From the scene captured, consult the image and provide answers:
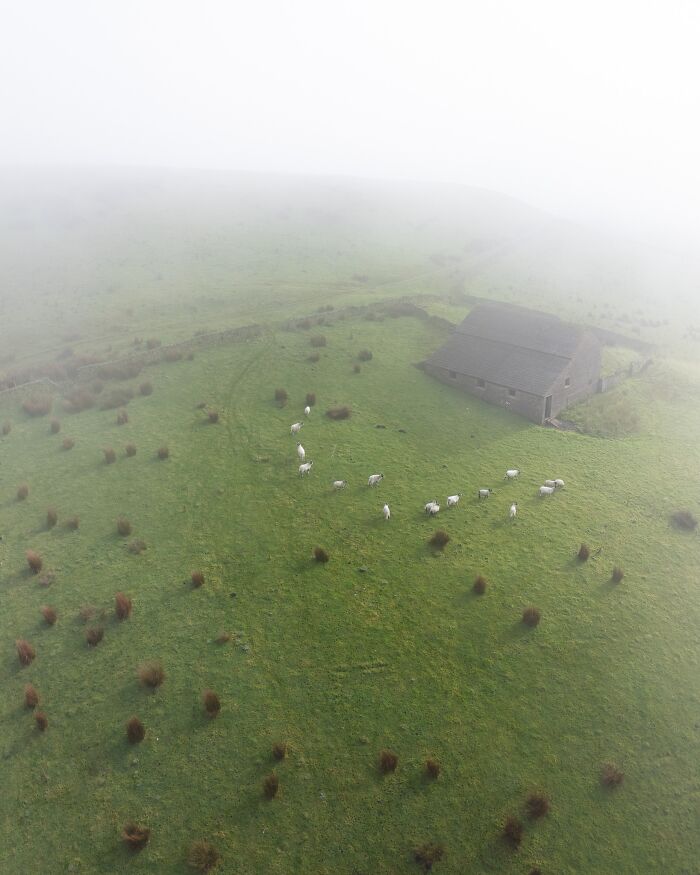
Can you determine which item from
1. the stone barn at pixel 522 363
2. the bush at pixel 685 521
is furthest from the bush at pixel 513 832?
the stone barn at pixel 522 363

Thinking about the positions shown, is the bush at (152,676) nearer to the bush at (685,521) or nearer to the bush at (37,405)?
the bush at (685,521)

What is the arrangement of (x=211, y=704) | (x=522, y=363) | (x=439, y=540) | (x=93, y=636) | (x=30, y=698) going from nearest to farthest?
1. (x=211, y=704)
2. (x=30, y=698)
3. (x=93, y=636)
4. (x=439, y=540)
5. (x=522, y=363)

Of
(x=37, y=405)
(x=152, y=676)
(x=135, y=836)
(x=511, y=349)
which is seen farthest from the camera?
(x=511, y=349)

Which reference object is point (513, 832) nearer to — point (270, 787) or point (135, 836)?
point (270, 787)

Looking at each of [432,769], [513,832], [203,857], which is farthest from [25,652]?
[513,832]

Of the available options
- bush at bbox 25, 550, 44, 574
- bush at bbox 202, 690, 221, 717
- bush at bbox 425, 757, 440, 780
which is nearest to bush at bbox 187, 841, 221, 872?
bush at bbox 202, 690, 221, 717

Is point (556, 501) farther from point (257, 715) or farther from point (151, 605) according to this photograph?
point (151, 605)

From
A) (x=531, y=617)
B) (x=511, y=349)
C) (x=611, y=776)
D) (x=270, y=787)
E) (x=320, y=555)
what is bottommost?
(x=270, y=787)
